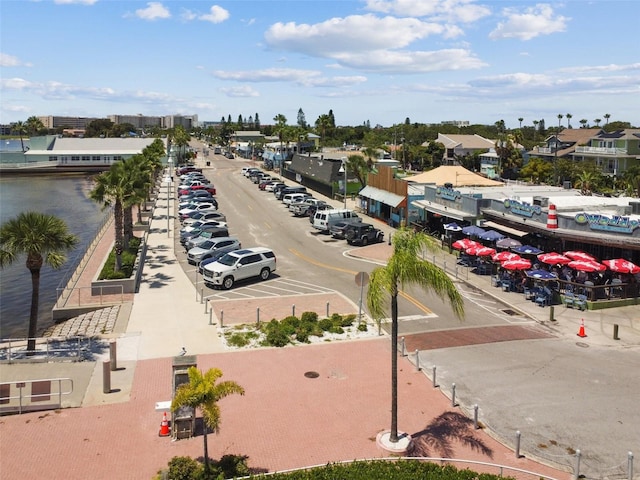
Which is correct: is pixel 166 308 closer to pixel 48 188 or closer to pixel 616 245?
pixel 616 245

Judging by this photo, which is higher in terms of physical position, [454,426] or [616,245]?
[616,245]

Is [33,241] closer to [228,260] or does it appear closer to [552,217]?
[228,260]

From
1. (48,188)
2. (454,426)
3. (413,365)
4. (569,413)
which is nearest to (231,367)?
(413,365)

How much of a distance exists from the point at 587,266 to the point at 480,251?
21.8 ft

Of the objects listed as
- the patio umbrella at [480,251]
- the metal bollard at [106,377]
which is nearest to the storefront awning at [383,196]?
the patio umbrella at [480,251]

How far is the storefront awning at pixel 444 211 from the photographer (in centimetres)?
3947

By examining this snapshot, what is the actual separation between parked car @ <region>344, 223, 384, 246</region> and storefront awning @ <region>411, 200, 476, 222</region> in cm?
457

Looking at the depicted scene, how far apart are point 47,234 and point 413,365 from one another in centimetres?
1464

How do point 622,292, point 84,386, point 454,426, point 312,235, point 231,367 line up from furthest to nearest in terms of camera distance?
1. point 312,235
2. point 622,292
3. point 231,367
4. point 84,386
5. point 454,426

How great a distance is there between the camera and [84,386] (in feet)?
61.8

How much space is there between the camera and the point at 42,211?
7306cm

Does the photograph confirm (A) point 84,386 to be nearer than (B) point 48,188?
Yes

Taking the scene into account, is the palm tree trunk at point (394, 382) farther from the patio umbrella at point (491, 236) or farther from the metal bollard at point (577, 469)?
the patio umbrella at point (491, 236)

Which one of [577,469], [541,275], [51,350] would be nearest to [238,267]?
[51,350]
